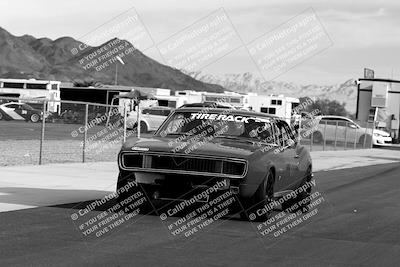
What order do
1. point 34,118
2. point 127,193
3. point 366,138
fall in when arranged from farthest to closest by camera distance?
1. point 366,138
2. point 34,118
3. point 127,193

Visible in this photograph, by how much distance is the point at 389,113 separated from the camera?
6650 centimetres

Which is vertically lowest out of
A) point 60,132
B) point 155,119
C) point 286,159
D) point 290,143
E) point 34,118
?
A: point 155,119

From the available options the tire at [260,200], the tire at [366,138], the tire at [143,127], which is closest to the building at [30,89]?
the tire at [143,127]

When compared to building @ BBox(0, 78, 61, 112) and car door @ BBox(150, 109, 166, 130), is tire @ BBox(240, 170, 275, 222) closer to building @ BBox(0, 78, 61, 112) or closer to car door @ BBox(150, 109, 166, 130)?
car door @ BBox(150, 109, 166, 130)

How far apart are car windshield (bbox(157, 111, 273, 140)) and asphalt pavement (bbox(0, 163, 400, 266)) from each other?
51.3 inches

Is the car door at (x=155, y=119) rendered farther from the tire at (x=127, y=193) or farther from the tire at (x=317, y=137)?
the tire at (x=127, y=193)

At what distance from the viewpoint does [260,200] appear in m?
9.75

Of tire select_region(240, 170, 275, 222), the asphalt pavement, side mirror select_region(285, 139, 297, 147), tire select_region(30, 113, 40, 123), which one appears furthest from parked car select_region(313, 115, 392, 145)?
the asphalt pavement

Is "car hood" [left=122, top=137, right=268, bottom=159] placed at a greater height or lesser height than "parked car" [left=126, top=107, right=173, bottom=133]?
greater

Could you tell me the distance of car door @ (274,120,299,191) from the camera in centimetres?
1069

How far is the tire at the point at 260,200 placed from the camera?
9.71 meters

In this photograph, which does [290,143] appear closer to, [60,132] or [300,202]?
[300,202]

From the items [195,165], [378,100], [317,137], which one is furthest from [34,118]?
[378,100]

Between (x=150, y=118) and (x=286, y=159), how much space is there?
83.8 ft
